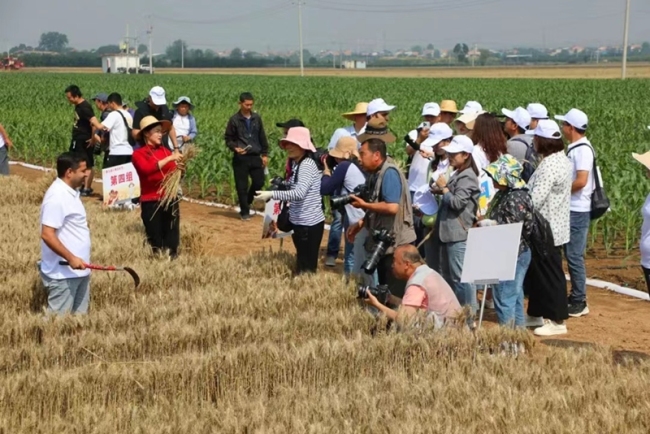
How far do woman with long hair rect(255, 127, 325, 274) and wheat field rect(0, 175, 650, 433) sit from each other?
1.34 feet

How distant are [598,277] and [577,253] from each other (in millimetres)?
2064

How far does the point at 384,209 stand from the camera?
8.65 metres

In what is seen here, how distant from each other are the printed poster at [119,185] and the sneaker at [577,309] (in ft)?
23.0

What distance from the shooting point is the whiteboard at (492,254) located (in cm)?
794

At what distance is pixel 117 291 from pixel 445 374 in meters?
3.56

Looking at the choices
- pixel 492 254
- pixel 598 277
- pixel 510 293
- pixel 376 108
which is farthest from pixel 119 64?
pixel 492 254

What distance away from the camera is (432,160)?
9.91 metres

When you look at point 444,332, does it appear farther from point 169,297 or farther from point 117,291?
point 117,291

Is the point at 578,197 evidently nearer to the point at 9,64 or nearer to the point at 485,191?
the point at 485,191

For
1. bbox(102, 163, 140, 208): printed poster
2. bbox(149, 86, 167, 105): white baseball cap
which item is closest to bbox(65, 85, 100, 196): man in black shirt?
bbox(102, 163, 140, 208): printed poster

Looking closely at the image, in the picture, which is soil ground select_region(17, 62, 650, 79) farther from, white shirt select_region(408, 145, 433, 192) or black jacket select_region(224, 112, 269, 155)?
white shirt select_region(408, 145, 433, 192)

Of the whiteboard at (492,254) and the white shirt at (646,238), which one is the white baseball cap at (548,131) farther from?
the white shirt at (646,238)

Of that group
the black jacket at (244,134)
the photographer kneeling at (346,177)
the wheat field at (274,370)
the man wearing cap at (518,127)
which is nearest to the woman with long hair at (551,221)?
the man wearing cap at (518,127)

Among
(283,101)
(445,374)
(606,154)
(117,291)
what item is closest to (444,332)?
(445,374)
